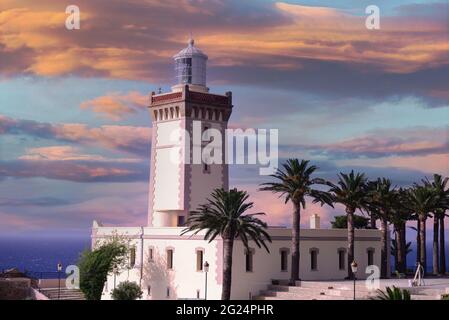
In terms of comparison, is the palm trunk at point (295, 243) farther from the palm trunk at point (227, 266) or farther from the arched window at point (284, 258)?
the palm trunk at point (227, 266)

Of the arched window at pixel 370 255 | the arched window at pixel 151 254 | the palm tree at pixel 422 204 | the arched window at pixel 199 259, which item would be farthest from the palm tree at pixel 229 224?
the palm tree at pixel 422 204

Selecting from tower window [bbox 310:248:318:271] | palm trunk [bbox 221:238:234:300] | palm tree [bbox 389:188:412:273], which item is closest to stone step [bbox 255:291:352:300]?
palm trunk [bbox 221:238:234:300]

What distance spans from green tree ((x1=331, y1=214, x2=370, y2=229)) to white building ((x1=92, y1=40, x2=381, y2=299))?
11.3m

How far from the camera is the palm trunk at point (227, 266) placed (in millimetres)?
49156

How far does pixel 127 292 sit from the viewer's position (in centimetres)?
5406

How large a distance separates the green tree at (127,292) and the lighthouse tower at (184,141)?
579 centimetres

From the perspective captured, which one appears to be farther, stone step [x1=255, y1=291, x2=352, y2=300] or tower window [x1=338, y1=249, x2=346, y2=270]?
tower window [x1=338, y1=249, x2=346, y2=270]

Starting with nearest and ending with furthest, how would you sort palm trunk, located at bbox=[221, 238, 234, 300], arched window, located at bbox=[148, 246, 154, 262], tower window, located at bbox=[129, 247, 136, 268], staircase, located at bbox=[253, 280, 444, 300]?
staircase, located at bbox=[253, 280, 444, 300], palm trunk, located at bbox=[221, 238, 234, 300], arched window, located at bbox=[148, 246, 154, 262], tower window, located at bbox=[129, 247, 136, 268]

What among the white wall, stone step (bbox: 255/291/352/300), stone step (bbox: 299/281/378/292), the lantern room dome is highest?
the lantern room dome

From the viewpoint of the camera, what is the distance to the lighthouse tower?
58.8 m

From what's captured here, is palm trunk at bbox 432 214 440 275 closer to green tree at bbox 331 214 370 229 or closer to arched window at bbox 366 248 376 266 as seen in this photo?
arched window at bbox 366 248 376 266
